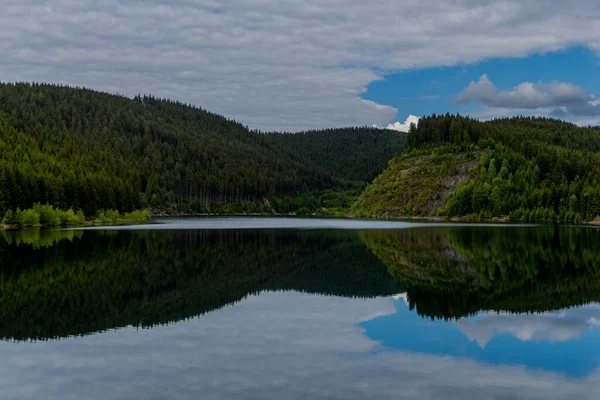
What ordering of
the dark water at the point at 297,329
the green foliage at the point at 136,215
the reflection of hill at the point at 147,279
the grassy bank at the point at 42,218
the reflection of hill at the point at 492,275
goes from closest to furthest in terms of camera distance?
the dark water at the point at 297,329, the reflection of hill at the point at 147,279, the reflection of hill at the point at 492,275, the grassy bank at the point at 42,218, the green foliage at the point at 136,215

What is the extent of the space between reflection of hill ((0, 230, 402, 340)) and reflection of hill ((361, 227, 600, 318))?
296 centimetres

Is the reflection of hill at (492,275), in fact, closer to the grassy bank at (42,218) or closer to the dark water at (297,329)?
the dark water at (297,329)

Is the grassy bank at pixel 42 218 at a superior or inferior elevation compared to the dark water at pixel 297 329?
superior

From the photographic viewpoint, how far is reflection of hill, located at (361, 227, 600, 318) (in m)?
34.3

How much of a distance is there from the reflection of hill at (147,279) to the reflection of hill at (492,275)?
2.96 m

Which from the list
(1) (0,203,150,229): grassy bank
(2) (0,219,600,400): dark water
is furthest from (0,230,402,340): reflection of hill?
(1) (0,203,150,229): grassy bank

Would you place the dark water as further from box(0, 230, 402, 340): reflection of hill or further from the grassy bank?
the grassy bank

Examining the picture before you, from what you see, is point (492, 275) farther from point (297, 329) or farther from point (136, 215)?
point (136, 215)

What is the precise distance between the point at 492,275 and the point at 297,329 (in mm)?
23188

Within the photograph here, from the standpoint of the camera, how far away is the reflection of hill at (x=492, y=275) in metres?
34.3

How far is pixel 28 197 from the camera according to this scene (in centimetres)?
13225

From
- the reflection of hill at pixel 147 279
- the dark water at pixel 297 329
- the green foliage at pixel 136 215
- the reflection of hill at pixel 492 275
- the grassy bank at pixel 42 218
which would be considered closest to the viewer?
the dark water at pixel 297 329

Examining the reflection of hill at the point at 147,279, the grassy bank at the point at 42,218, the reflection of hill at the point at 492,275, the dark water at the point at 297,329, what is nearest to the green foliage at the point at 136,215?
the grassy bank at the point at 42,218

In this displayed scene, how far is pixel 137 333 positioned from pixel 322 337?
27.2 feet
